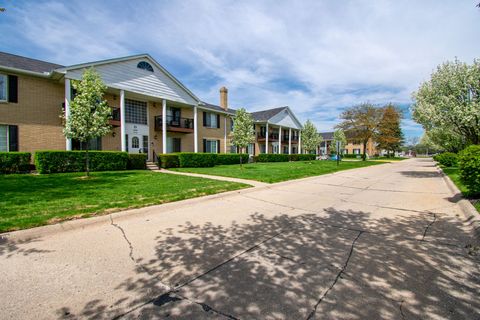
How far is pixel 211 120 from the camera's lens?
2602 cm

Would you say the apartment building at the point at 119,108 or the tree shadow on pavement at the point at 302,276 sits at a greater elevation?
the apartment building at the point at 119,108

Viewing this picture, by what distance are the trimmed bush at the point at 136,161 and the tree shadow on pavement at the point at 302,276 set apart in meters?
13.5

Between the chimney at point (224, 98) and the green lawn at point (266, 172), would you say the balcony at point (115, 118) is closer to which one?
the green lawn at point (266, 172)

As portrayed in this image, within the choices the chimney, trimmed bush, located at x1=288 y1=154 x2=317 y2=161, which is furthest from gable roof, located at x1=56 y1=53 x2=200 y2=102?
trimmed bush, located at x1=288 y1=154 x2=317 y2=161

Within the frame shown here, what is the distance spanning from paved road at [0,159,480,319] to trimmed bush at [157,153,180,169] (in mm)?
13264

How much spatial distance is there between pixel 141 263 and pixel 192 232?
50.6 inches

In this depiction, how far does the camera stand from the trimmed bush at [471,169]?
20.6 ft

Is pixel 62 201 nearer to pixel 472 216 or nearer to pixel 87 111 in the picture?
pixel 87 111

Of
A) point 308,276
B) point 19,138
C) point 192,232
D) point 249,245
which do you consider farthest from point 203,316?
point 19,138

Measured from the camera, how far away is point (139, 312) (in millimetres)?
2186

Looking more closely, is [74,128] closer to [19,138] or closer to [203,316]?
[19,138]

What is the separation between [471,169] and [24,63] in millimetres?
23183

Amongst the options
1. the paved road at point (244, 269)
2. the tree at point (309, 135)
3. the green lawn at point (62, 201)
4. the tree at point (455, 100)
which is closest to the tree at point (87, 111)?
the green lawn at point (62, 201)

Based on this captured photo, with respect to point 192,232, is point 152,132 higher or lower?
higher
